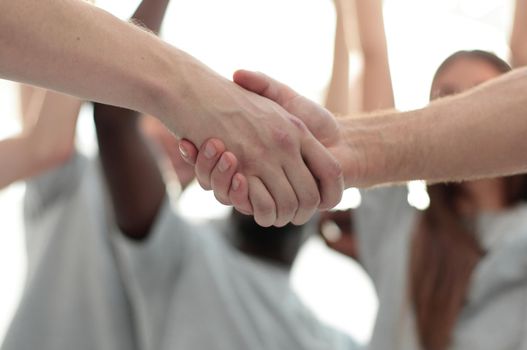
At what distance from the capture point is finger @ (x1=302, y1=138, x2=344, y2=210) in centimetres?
81

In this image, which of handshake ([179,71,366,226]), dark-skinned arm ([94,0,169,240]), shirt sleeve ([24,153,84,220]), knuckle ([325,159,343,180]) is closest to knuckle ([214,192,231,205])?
handshake ([179,71,366,226])

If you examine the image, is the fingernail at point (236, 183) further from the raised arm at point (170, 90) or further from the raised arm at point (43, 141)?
the raised arm at point (43, 141)

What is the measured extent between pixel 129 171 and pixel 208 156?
0.89ft

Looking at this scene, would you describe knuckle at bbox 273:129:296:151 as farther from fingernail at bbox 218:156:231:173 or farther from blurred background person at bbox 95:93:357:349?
blurred background person at bbox 95:93:357:349

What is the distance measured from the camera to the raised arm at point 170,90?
678 mm

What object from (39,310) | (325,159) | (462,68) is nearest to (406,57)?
(462,68)

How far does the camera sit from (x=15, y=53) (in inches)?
26.2

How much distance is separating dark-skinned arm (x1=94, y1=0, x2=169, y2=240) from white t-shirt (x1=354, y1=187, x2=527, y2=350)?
28 centimetres

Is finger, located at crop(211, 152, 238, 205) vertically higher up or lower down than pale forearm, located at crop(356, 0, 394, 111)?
lower down

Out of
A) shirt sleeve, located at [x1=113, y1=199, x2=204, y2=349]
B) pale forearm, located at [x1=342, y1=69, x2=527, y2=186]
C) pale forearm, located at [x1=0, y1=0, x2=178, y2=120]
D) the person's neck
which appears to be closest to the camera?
pale forearm, located at [x1=0, y1=0, x2=178, y2=120]

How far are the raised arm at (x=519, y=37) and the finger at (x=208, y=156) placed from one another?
0.42 m

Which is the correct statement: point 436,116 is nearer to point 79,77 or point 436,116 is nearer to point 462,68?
point 462,68

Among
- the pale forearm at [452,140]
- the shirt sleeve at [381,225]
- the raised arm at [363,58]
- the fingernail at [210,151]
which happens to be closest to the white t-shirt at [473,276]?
the shirt sleeve at [381,225]

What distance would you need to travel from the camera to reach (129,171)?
1.03m
